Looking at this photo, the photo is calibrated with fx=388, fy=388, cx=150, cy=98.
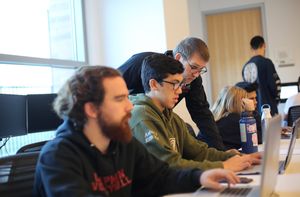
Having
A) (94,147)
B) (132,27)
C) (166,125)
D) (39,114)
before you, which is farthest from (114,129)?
(132,27)

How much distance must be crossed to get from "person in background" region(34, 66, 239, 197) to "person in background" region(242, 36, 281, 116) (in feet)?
11.5

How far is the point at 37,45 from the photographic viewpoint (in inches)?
148

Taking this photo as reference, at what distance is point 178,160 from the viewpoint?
5.07ft

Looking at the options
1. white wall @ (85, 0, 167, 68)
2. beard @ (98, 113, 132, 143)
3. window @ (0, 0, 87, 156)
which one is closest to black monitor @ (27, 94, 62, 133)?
window @ (0, 0, 87, 156)

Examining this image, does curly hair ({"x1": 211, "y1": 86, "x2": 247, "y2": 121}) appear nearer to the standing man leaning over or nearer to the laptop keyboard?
the standing man leaning over

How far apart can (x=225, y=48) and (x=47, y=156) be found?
524cm

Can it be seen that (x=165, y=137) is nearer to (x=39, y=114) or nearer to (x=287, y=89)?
(x=39, y=114)

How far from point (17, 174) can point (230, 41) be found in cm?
514

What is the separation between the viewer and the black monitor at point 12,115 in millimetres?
2920

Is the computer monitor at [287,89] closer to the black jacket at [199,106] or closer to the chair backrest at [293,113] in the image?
the chair backrest at [293,113]

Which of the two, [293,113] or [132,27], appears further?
[132,27]

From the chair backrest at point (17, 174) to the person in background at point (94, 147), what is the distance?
0.43 ft

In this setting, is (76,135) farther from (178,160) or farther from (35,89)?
(35,89)

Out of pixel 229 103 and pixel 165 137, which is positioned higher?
pixel 229 103
